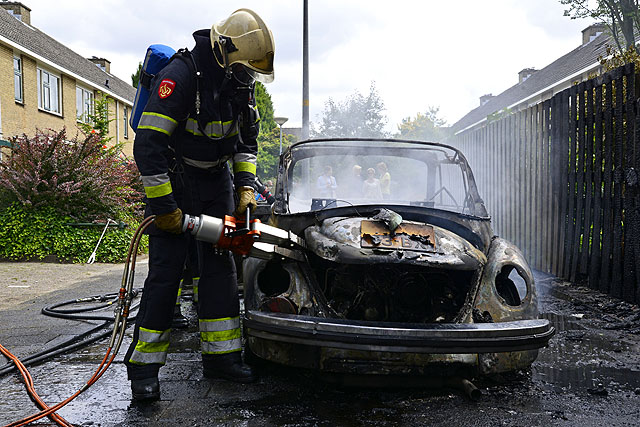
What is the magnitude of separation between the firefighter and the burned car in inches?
9.6

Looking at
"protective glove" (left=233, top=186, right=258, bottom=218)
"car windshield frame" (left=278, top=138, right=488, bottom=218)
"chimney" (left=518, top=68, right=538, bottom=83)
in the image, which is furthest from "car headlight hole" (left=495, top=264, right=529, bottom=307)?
"chimney" (left=518, top=68, right=538, bottom=83)

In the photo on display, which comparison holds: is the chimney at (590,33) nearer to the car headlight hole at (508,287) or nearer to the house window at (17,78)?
the house window at (17,78)

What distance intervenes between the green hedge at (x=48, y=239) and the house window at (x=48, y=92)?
13812 mm

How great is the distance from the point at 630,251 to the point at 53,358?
5499 millimetres

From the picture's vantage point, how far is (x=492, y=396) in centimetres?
317

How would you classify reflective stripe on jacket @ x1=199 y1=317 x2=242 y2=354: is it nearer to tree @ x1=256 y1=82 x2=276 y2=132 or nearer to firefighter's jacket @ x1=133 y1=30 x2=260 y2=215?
firefighter's jacket @ x1=133 y1=30 x2=260 y2=215

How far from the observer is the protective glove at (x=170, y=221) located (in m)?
3.13

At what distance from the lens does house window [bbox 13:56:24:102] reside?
Result: 20344 mm

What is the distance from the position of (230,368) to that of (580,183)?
548 cm

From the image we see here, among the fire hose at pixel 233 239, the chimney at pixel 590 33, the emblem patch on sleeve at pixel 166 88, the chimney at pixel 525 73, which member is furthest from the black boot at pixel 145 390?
the chimney at pixel 525 73

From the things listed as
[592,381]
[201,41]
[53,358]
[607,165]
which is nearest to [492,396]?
[592,381]

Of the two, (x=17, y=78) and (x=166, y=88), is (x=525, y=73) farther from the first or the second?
(x=166, y=88)

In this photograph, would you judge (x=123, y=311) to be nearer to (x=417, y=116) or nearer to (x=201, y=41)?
(x=201, y=41)

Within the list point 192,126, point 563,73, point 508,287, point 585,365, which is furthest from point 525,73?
point 192,126
